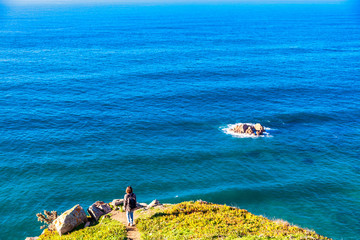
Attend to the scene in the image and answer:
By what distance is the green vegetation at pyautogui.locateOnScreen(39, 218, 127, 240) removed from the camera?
→ 27.7m

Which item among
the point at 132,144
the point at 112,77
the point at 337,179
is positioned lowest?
the point at 337,179

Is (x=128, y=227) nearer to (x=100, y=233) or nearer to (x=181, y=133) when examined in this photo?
(x=100, y=233)

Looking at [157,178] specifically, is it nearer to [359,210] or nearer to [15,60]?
[359,210]

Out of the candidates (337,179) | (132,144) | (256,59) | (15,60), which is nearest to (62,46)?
(15,60)

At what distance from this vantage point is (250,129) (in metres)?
76.2

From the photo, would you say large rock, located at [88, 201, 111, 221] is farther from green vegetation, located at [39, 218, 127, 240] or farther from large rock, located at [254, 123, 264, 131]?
large rock, located at [254, 123, 264, 131]

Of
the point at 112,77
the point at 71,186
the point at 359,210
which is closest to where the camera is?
the point at 359,210

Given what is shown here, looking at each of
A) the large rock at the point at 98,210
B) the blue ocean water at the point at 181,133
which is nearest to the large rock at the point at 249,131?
the blue ocean water at the point at 181,133

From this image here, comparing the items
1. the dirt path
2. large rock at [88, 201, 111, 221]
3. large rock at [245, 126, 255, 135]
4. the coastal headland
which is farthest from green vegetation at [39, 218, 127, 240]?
large rock at [245, 126, 255, 135]

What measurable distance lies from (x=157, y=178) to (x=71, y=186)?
15.6 metres

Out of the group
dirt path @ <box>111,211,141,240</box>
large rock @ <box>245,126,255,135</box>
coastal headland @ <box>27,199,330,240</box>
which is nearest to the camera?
coastal headland @ <box>27,199,330,240</box>

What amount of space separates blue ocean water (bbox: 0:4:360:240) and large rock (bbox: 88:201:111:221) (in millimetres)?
17560

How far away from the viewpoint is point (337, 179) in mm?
59031

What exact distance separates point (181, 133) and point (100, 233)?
162ft
